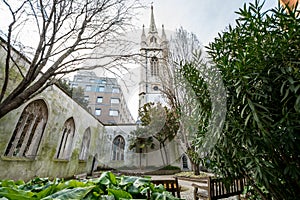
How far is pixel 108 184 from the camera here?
2.51ft

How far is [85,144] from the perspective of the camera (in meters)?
7.43

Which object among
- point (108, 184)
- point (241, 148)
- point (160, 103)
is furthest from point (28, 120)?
point (160, 103)

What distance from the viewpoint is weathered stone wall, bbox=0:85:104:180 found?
3.36 metres

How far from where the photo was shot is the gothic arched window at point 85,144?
A: 23.5 feet

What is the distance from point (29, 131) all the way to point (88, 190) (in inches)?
178

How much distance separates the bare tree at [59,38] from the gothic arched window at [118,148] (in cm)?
676

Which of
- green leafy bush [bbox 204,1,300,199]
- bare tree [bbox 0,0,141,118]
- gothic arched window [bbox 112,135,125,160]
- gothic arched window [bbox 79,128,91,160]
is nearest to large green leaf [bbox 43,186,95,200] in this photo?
green leafy bush [bbox 204,1,300,199]

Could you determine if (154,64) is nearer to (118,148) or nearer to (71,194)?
(71,194)

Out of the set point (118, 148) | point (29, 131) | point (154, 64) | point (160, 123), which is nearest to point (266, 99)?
point (154, 64)

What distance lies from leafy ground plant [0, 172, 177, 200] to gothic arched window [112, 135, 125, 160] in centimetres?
870

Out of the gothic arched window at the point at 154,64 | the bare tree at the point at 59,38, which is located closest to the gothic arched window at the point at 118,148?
the gothic arched window at the point at 154,64

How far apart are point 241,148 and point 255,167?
147 mm

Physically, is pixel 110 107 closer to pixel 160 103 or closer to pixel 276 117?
pixel 160 103

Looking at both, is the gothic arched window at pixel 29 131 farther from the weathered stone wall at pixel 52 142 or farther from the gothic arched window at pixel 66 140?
the gothic arched window at pixel 66 140
